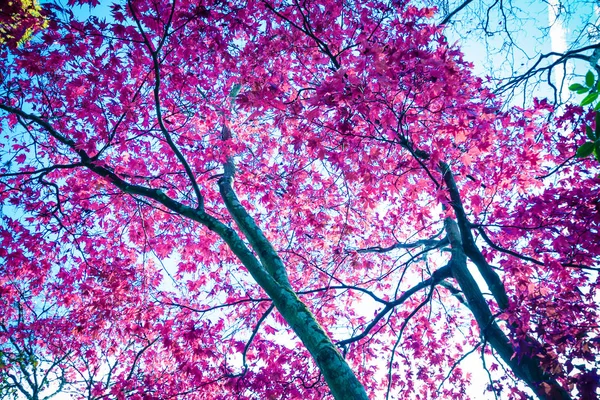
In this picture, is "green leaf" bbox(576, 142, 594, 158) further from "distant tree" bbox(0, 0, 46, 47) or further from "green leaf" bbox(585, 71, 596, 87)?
"distant tree" bbox(0, 0, 46, 47)

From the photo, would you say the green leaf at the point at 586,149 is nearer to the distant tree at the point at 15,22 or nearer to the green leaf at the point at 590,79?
the green leaf at the point at 590,79

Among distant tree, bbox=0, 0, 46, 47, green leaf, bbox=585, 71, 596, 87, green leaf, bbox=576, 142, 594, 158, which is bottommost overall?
green leaf, bbox=576, 142, 594, 158

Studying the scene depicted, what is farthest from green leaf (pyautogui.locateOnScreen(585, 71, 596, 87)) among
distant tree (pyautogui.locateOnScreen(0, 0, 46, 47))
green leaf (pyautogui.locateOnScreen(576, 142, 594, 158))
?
distant tree (pyautogui.locateOnScreen(0, 0, 46, 47))

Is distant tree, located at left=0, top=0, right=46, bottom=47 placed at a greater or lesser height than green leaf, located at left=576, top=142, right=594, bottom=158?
greater

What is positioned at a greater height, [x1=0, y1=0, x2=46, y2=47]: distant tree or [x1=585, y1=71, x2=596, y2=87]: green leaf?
[x1=0, y1=0, x2=46, y2=47]: distant tree

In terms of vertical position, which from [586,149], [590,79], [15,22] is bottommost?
[586,149]

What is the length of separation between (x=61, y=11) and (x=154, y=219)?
14.0ft

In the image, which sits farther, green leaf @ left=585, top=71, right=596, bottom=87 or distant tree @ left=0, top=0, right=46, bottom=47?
distant tree @ left=0, top=0, right=46, bottom=47

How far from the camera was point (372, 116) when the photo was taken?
4246 mm

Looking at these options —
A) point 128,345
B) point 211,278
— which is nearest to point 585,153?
point 211,278

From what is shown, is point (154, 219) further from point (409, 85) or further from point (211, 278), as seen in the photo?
point (409, 85)

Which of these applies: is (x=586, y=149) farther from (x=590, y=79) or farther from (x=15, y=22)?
(x=15, y=22)

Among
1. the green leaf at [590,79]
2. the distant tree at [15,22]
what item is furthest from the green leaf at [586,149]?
the distant tree at [15,22]

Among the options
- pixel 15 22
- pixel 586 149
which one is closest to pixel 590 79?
pixel 586 149
